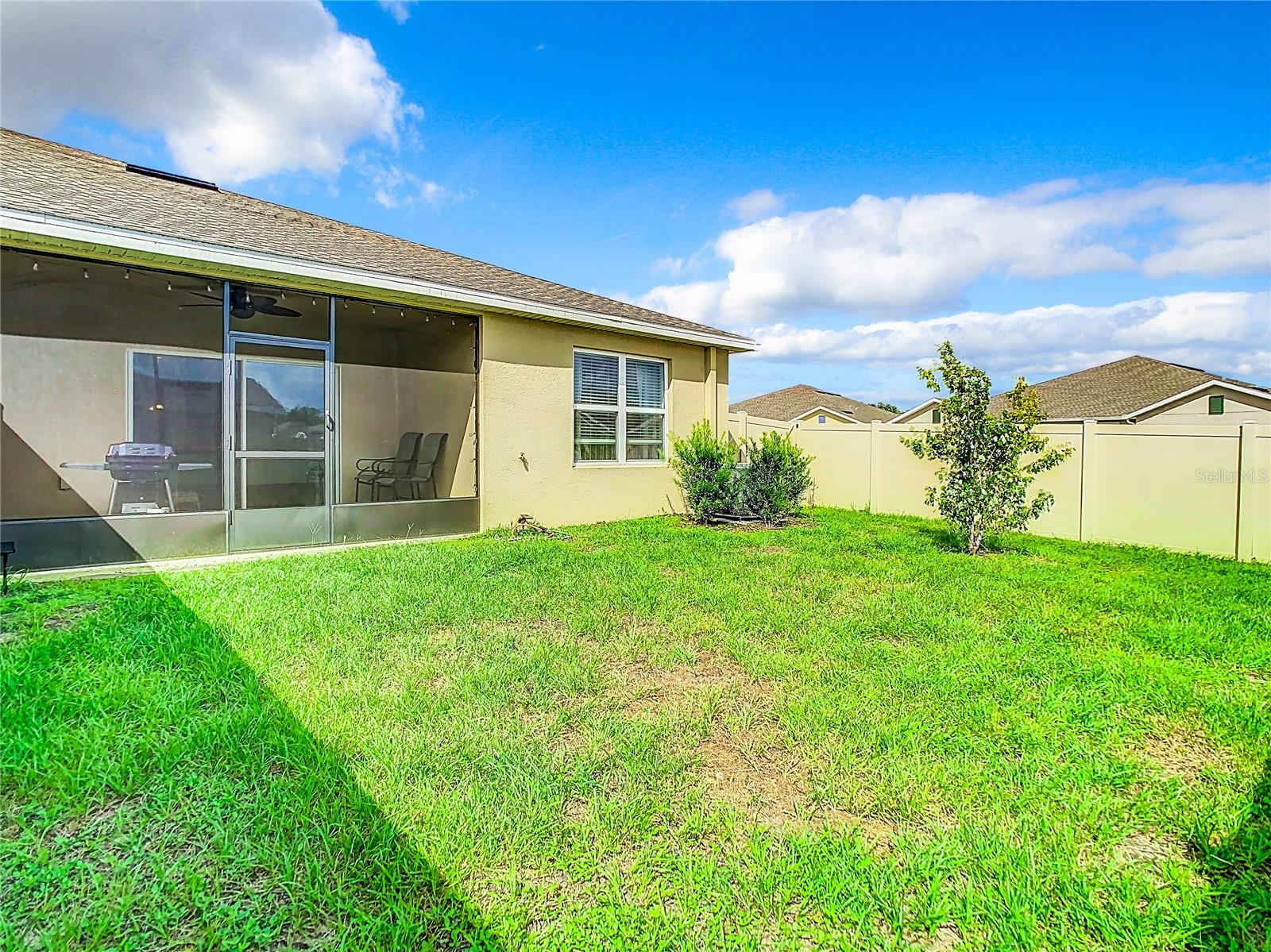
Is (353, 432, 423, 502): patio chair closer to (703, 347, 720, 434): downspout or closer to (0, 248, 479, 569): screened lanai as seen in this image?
(0, 248, 479, 569): screened lanai

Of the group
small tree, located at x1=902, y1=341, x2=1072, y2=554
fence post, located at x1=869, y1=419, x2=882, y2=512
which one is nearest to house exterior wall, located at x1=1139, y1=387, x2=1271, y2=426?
fence post, located at x1=869, y1=419, x2=882, y2=512

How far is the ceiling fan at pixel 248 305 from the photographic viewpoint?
6.46 metres

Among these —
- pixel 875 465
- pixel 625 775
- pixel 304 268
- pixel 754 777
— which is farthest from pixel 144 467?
pixel 875 465

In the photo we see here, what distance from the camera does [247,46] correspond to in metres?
8.84

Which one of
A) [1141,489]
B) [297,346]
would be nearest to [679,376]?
[297,346]

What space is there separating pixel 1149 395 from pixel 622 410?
62.3 ft

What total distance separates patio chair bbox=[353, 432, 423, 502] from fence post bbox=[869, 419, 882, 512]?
25.6 ft

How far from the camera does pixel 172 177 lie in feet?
29.0

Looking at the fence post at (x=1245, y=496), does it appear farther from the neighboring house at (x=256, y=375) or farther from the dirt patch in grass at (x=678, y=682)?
the dirt patch in grass at (x=678, y=682)

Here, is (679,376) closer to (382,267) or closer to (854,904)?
(382,267)

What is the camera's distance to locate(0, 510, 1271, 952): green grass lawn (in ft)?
5.71

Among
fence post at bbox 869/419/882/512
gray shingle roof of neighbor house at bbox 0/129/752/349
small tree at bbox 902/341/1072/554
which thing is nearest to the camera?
gray shingle roof of neighbor house at bbox 0/129/752/349

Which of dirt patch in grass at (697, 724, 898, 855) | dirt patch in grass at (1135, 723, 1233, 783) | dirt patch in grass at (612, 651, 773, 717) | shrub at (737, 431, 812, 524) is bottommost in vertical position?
dirt patch in grass at (697, 724, 898, 855)

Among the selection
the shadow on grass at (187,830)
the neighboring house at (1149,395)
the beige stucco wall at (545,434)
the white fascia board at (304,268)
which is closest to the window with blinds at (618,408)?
the beige stucco wall at (545,434)
